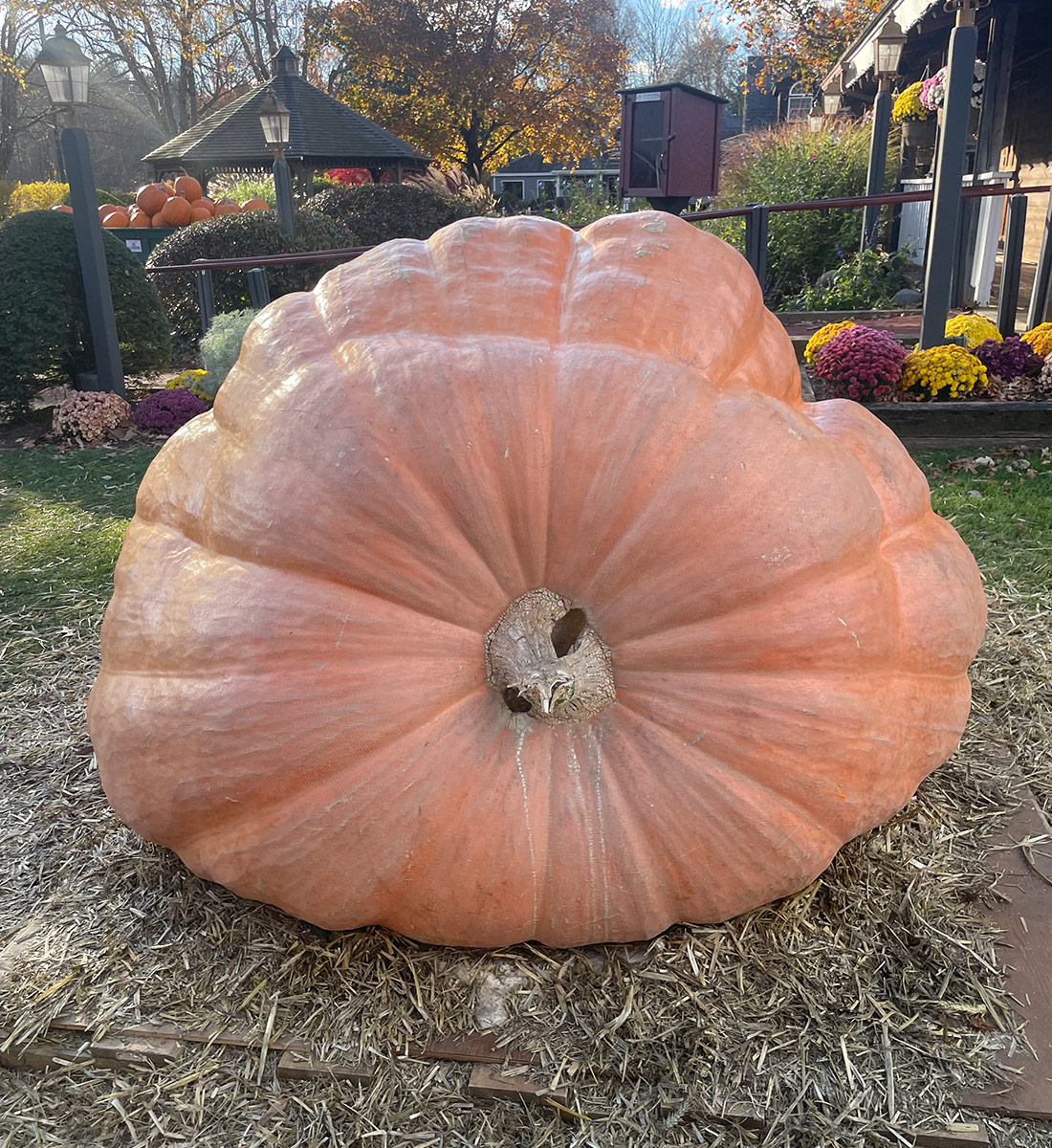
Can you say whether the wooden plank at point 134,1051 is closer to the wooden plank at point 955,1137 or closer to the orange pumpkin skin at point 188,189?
the wooden plank at point 955,1137

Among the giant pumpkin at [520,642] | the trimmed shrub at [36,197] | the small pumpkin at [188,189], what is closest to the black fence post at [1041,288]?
the giant pumpkin at [520,642]

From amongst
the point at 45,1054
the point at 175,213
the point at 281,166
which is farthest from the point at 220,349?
the point at 175,213

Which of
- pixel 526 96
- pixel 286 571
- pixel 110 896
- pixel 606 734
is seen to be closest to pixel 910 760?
pixel 606 734

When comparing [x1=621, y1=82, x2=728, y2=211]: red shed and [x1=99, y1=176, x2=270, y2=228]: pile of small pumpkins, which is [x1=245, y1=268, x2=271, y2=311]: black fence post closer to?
[x1=621, y1=82, x2=728, y2=211]: red shed

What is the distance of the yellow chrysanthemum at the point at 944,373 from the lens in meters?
5.82

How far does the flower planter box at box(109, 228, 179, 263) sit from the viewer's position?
13.5m

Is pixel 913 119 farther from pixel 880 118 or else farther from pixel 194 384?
pixel 194 384

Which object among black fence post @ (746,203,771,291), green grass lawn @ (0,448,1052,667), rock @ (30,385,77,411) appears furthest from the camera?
rock @ (30,385,77,411)

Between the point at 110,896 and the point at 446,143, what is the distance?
2192cm

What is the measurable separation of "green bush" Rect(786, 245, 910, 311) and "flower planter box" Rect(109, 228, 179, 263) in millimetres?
9078

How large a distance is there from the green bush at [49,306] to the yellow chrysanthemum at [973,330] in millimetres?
6536

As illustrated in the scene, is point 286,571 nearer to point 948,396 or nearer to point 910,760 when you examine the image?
point 910,760

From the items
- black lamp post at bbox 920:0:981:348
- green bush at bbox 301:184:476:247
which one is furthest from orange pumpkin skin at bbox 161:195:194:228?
black lamp post at bbox 920:0:981:348

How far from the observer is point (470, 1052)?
1.59 meters
